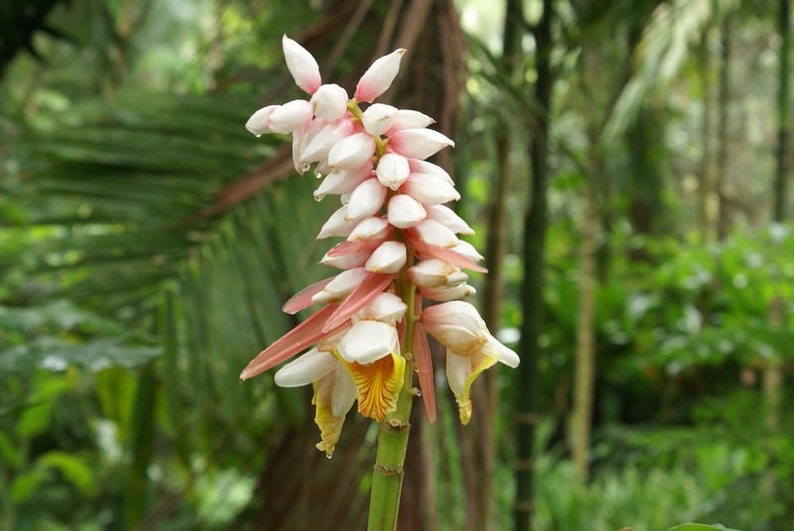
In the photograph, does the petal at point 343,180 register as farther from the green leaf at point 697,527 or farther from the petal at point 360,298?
the green leaf at point 697,527

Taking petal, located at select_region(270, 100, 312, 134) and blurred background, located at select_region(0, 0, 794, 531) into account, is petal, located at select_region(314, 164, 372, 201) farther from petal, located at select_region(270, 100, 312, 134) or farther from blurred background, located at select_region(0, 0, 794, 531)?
blurred background, located at select_region(0, 0, 794, 531)

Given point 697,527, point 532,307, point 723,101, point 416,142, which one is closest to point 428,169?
point 416,142

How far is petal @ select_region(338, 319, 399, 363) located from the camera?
294 mm

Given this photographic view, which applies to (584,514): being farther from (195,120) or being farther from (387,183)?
(387,183)

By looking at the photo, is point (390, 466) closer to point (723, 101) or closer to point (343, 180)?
point (343, 180)

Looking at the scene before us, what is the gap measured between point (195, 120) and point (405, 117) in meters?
0.88

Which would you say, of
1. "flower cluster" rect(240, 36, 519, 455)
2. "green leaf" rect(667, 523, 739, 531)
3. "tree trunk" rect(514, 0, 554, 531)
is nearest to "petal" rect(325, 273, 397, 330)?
"flower cluster" rect(240, 36, 519, 455)

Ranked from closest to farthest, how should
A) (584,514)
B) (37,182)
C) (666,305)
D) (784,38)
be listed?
→ (37,182) < (784,38) < (584,514) < (666,305)

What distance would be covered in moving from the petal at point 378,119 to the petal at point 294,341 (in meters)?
0.06

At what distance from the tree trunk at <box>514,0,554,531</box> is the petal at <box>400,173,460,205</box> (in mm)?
1197

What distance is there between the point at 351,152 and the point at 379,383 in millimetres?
76

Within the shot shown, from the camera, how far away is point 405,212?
31 cm

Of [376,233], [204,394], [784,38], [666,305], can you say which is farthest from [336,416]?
[666,305]

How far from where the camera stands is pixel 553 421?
5.22 m
